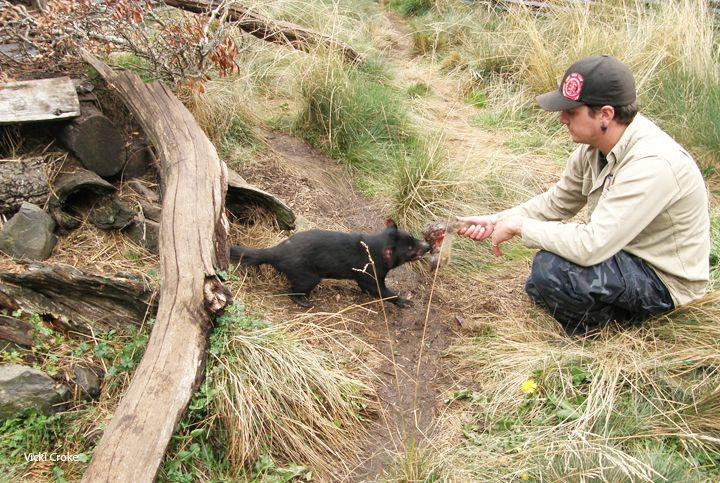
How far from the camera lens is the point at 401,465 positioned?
2.66 m

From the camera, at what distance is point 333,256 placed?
4.07 m

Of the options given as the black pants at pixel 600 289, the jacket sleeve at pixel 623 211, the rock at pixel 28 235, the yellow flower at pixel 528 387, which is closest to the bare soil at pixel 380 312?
the yellow flower at pixel 528 387

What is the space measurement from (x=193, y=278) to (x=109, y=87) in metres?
2.27

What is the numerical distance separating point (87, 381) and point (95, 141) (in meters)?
1.90

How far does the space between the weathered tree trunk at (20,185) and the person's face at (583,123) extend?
3.24 m

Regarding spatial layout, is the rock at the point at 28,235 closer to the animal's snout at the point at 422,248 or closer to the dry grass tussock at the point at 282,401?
the dry grass tussock at the point at 282,401

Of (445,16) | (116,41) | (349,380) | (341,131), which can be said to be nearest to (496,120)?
(341,131)

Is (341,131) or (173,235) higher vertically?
(173,235)

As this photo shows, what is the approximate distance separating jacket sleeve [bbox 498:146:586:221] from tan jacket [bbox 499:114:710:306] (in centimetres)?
17

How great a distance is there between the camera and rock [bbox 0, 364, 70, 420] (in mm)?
2795

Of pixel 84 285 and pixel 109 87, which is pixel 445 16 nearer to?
pixel 109 87

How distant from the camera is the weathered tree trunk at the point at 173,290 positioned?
227cm

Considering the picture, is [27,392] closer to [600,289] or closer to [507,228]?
[507,228]

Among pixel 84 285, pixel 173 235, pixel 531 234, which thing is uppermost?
pixel 531 234
